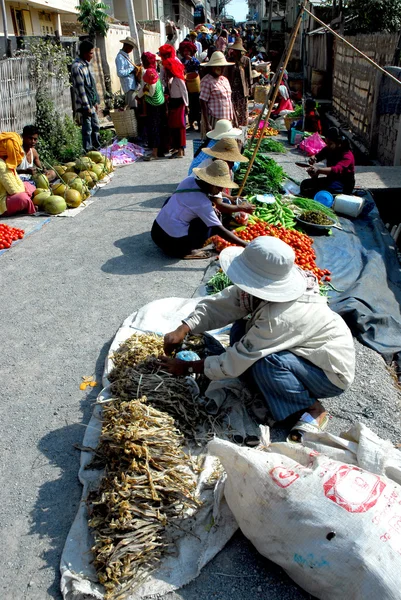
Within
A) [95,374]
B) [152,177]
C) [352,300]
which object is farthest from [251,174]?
[95,374]

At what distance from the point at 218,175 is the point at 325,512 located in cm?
332

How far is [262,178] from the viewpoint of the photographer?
6.80 m

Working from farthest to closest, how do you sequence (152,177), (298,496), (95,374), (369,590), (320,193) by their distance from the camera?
(152,177) < (320,193) < (95,374) < (298,496) < (369,590)

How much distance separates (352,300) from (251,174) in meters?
3.09

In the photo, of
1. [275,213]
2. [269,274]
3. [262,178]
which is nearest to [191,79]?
[262,178]

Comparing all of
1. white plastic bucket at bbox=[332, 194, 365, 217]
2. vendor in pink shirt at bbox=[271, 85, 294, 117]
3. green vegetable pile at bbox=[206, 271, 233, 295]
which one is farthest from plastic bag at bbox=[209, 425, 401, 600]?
vendor in pink shirt at bbox=[271, 85, 294, 117]

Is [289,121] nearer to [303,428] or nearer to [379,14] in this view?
[379,14]

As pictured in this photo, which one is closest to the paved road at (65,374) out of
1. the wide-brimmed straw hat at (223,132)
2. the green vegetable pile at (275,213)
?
the green vegetable pile at (275,213)

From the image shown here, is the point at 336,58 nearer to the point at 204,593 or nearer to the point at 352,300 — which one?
the point at 352,300

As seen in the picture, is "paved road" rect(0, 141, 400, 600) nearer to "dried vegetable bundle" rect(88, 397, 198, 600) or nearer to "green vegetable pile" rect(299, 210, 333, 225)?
"dried vegetable bundle" rect(88, 397, 198, 600)

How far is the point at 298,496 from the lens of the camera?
2.03 metres

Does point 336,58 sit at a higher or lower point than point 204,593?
higher

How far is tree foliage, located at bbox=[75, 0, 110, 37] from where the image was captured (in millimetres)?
11805

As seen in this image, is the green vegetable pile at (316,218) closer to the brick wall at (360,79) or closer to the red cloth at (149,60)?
the red cloth at (149,60)
